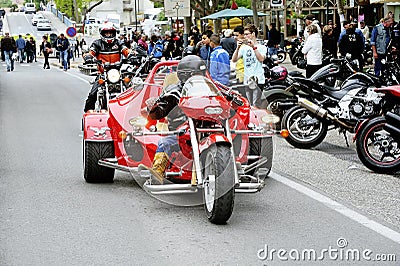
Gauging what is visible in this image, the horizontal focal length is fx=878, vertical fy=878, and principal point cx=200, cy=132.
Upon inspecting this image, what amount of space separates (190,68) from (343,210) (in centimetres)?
200

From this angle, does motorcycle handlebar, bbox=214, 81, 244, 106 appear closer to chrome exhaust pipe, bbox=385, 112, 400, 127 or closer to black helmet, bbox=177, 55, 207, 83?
black helmet, bbox=177, 55, 207, 83

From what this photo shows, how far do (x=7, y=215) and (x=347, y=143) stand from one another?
20.6 ft

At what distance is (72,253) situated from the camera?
6.78 metres

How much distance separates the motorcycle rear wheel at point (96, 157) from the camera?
377 inches

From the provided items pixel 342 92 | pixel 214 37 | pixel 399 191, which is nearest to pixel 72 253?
pixel 399 191

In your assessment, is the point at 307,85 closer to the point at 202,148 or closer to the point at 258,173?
the point at 258,173

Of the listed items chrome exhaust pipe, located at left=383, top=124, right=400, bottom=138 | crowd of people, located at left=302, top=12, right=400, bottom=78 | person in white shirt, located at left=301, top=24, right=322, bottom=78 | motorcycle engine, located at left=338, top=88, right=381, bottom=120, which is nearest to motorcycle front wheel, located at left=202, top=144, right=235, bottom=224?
chrome exhaust pipe, located at left=383, top=124, right=400, bottom=138

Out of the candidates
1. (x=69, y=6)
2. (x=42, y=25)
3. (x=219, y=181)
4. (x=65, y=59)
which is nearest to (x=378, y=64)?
(x=219, y=181)

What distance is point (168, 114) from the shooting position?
838cm

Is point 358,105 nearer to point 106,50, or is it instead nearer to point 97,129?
point 97,129

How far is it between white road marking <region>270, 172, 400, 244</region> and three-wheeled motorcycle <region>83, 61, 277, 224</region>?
46 cm

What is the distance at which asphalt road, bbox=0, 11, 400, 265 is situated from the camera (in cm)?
674

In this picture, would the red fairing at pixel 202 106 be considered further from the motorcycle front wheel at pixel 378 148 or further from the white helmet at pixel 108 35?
the white helmet at pixel 108 35

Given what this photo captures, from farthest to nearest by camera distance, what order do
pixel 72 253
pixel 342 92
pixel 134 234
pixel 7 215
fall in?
pixel 342 92 → pixel 7 215 → pixel 134 234 → pixel 72 253
